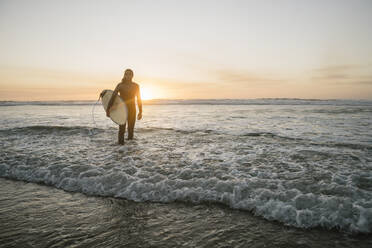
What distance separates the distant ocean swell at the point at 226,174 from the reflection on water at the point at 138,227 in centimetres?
23

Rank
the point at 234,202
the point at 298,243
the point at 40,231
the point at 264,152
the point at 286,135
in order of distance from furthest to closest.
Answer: the point at 286,135 < the point at 264,152 < the point at 234,202 < the point at 40,231 < the point at 298,243

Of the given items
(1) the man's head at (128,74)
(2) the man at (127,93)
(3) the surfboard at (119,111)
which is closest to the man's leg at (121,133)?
(2) the man at (127,93)

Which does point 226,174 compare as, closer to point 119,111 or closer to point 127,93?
point 119,111

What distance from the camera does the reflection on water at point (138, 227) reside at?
2.45 meters

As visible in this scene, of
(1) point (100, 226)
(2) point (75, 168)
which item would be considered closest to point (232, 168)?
(1) point (100, 226)

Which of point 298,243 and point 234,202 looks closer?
point 298,243

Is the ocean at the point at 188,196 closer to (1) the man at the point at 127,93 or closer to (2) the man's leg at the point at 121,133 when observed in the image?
(2) the man's leg at the point at 121,133

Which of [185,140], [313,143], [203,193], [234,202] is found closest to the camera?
[234,202]

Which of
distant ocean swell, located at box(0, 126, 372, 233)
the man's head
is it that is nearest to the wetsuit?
the man's head

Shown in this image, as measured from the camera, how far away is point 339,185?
145 inches

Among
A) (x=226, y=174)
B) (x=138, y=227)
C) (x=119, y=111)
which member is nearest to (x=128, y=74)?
(x=119, y=111)

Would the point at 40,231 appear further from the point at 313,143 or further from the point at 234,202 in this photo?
the point at 313,143

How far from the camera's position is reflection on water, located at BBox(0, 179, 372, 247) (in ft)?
8.04

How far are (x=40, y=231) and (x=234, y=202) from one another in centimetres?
244
